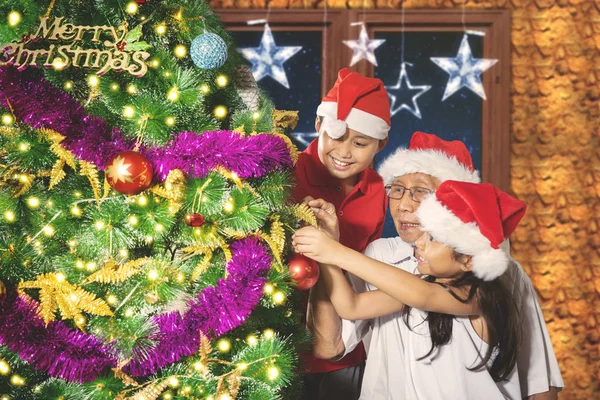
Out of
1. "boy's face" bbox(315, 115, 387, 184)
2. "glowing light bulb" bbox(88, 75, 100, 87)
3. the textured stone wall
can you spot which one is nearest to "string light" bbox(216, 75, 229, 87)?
"glowing light bulb" bbox(88, 75, 100, 87)

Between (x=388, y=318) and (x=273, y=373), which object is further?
(x=388, y=318)

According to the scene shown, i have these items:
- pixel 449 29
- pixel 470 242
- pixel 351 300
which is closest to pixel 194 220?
pixel 351 300

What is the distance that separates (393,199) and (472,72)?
6.67 ft

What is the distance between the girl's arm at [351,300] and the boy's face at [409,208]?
262 mm

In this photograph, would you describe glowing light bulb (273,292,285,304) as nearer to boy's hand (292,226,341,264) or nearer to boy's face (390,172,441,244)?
boy's hand (292,226,341,264)

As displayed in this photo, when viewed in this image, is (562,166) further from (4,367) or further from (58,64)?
(4,367)

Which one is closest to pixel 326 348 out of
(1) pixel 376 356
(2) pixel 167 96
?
(1) pixel 376 356

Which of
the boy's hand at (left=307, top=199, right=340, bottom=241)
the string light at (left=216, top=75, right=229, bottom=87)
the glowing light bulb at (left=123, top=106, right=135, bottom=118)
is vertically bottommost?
the boy's hand at (left=307, top=199, right=340, bottom=241)

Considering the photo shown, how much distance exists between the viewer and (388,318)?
1.80 meters

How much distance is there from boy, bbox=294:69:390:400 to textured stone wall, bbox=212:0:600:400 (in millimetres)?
1821

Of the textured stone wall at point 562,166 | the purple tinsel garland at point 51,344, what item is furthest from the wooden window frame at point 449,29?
the purple tinsel garland at point 51,344

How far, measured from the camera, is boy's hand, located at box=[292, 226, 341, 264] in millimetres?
1451

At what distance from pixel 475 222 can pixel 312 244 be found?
48 cm

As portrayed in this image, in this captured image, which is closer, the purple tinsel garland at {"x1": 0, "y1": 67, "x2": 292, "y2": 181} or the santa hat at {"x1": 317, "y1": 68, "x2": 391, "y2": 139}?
the purple tinsel garland at {"x1": 0, "y1": 67, "x2": 292, "y2": 181}
